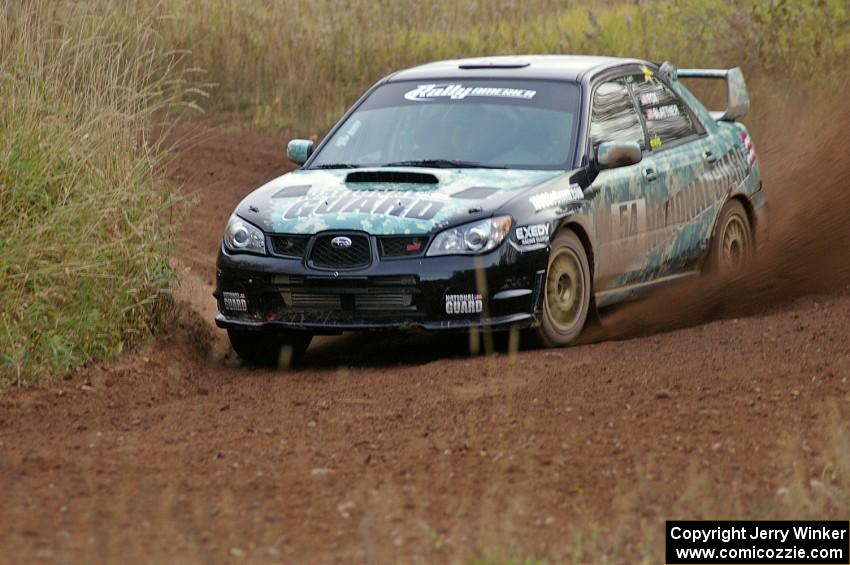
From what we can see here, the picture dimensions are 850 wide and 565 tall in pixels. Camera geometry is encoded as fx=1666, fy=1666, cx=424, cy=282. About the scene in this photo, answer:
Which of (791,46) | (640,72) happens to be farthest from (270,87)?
(640,72)

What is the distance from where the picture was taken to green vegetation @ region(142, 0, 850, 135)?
18.0 meters

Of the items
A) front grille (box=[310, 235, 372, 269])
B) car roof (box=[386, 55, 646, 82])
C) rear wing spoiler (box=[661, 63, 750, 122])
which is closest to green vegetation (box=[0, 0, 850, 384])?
front grille (box=[310, 235, 372, 269])

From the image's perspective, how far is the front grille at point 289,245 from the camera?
8883 mm

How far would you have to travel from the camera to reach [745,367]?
810cm

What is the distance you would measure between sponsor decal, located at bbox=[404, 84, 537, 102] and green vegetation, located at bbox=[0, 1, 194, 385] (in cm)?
166

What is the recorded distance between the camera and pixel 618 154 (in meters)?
9.42

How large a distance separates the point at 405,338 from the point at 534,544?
505 cm

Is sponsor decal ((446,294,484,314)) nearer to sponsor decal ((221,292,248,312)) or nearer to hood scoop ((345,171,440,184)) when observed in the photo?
hood scoop ((345,171,440,184))

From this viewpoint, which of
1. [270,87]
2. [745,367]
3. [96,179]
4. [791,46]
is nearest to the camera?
[745,367]

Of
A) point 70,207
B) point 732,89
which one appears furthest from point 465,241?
point 732,89

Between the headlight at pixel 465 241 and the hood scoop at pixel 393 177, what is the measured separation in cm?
55

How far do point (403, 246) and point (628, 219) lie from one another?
5.62 feet

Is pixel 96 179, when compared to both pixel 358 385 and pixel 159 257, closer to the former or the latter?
pixel 159 257

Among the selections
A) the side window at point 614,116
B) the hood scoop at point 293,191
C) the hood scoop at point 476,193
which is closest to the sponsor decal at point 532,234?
the hood scoop at point 476,193
